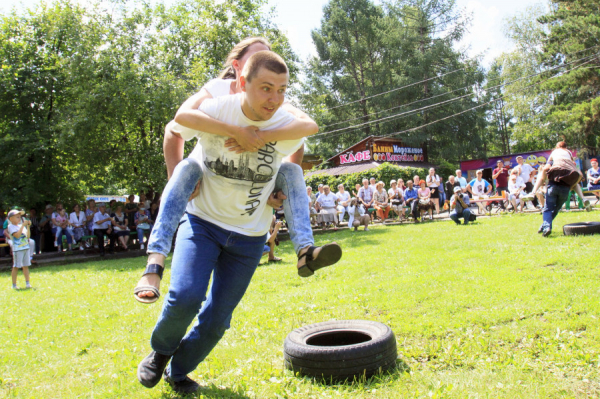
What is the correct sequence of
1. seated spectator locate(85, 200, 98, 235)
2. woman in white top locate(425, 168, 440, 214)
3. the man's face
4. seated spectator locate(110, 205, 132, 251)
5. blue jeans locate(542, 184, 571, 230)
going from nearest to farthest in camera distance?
1. the man's face
2. blue jeans locate(542, 184, 571, 230)
3. seated spectator locate(110, 205, 132, 251)
4. seated spectator locate(85, 200, 98, 235)
5. woman in white top locate(425, 168, 440, 214)

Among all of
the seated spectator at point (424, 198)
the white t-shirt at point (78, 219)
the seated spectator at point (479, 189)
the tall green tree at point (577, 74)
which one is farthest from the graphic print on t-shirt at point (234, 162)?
the tall green tree at point (577, 74)

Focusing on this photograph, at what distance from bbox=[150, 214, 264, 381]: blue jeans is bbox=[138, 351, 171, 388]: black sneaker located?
0.08m

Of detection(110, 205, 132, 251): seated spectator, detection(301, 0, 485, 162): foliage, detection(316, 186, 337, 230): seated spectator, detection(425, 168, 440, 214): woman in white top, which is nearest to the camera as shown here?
detection(110, 205, 132, 251): seated spectator

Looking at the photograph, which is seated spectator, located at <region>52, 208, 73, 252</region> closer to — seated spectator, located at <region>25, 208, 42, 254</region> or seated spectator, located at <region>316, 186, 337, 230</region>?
seated spectator, located at <region>25, 208, 42, 254</region>

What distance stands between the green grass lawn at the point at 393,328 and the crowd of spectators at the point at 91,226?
7650 mm

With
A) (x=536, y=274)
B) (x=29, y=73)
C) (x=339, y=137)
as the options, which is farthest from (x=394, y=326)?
(x=339, y=137)

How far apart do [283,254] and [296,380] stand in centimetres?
846

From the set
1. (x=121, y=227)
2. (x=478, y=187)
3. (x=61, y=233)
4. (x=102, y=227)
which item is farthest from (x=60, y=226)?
(x=478, y=187)

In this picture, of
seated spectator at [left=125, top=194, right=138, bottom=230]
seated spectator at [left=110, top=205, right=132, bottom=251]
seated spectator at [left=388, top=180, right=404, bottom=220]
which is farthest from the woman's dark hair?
seated spectator at [left=125, top=194, right=138, bottom=230]

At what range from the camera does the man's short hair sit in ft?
9.07

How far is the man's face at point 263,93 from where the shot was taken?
2.76m

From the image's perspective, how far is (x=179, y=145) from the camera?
3145mm

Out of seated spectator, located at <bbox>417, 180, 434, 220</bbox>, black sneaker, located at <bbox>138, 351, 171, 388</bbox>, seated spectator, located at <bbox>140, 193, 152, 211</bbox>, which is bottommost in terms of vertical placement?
black sneaker, located at <bbox>138, 351, 171, 388</bbox>

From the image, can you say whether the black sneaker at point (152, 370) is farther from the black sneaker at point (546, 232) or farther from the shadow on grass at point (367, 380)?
the black sneaker at point (546, 232)
